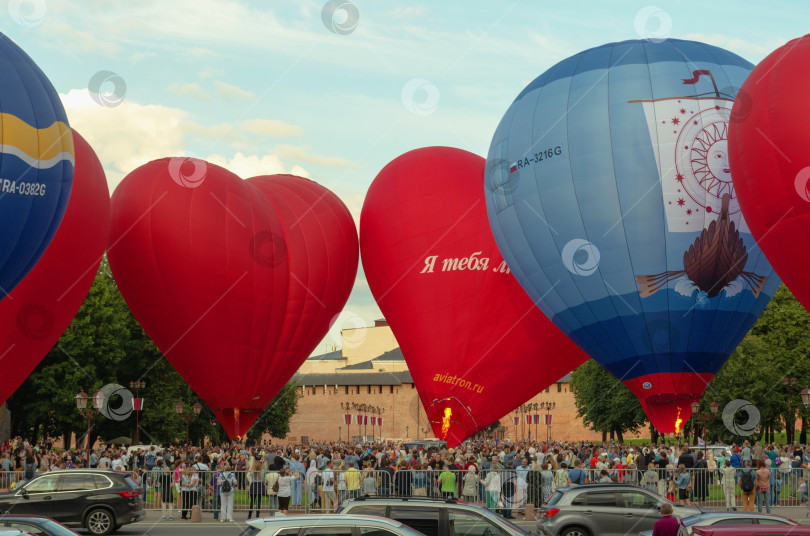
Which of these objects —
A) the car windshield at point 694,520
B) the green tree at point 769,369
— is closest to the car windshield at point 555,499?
the car windshield at point 694,520

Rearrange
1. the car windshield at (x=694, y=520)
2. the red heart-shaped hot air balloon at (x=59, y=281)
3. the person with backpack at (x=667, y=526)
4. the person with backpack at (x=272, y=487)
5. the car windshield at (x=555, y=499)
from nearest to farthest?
the person with backpack at (x=667, y=526) → the car windshield at (x=694, y=520) → the car windshield at (x=555, y=499) → the person with backpack at (x=272, y=487) → the red heart-shaped hot air balloon at (x=59, y=281)

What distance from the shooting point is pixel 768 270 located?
3005 cm

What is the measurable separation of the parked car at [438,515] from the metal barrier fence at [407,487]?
10100mm

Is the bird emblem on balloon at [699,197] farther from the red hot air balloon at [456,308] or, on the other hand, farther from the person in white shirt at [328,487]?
the person in white shirt at [328,487]

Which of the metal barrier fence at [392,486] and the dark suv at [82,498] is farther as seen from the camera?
the metal barrier fence at [392,486]

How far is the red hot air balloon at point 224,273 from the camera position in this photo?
3528 cm

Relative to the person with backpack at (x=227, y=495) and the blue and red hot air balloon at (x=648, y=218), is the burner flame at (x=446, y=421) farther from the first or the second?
the person with backpack at (x=227, y=495)

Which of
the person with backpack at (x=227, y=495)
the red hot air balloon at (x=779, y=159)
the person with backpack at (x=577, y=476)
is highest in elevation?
the red hot air balloon at (x=779, y=159)

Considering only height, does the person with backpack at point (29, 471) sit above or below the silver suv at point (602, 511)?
above

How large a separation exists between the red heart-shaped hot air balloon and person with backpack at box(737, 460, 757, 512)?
2026 cm

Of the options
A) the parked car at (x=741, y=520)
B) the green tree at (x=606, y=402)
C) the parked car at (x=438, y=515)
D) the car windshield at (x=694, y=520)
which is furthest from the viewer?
the green tree at (x=606, y=402)

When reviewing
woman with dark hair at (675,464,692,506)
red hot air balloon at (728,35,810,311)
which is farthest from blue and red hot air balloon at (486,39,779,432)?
woman with dark hair at (675,464,692,506)

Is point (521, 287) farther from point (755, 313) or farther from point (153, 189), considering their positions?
point (153, 189)

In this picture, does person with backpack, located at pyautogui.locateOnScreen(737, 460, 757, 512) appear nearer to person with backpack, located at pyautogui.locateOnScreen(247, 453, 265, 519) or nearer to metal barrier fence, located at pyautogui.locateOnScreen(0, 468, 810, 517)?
metal barrier fence, located at pyautogui.locateOnScreen(0, 468, 810, 517)
